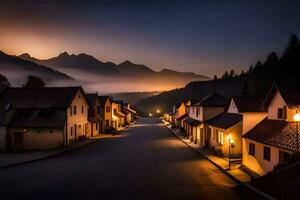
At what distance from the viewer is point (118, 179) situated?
19.7 meters

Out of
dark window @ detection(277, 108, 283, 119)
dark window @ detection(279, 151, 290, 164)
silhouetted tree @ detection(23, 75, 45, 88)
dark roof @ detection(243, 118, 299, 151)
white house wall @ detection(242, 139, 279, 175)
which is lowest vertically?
white house wall @ detection(242, 139, 279, 175)

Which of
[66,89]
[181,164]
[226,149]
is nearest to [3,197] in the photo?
[181,164]

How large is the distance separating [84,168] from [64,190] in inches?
266

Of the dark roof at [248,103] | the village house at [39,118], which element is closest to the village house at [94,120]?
the village house at [39,118]

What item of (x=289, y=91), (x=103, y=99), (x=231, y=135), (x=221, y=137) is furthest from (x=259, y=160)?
(x=103, y=99)

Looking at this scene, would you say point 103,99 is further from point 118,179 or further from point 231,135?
point 118,179

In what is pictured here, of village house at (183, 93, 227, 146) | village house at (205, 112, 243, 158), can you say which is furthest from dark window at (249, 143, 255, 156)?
village house at (183, 93, 227, 146)

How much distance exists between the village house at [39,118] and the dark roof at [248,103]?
20.4 metres

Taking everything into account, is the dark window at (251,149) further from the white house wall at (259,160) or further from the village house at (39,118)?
the village house at (39,118)

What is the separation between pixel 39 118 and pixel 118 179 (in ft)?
67.7

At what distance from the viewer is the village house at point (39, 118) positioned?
35312 millimetres

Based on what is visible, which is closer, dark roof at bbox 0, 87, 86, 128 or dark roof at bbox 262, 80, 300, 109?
dark roof at bbox 262, 80, 300, 109

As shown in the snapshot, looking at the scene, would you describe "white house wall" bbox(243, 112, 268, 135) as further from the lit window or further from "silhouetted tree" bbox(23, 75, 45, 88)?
"silhouetted tree" bbox(23, 75, 45, 88)

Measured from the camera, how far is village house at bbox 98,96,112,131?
206ft
